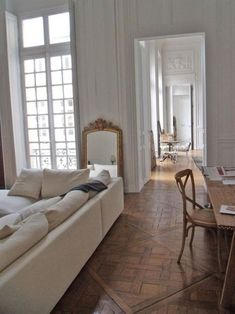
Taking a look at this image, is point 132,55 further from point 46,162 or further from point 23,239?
point 23,239

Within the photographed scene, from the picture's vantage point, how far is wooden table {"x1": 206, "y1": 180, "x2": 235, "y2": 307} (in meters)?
2.12

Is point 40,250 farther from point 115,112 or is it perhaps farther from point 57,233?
point 115,112

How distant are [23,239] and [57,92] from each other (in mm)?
4649

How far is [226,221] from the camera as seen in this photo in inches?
83.7

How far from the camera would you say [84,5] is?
227 inches

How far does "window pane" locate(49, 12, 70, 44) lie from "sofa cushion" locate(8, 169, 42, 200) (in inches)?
123

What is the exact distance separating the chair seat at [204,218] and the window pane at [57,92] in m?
4.13

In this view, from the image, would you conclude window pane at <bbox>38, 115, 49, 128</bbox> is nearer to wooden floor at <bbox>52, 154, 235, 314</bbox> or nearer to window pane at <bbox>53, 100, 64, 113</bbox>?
window pane at <bbox>53, 100, 64, 113</bbox>

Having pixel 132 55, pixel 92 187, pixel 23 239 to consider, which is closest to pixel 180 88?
pixel 132 55

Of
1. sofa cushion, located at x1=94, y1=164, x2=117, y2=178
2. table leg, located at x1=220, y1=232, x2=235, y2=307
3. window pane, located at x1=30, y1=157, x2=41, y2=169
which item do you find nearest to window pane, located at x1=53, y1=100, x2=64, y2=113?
window pane, located at x1=30, y1=157, x2=41, y2=169

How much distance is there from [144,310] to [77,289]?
0.64 meters

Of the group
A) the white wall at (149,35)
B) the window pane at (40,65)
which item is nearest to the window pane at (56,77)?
the window pane at (40,65)

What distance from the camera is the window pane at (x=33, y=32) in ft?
20.7

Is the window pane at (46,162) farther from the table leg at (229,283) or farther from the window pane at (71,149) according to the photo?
the table leg at (229,283)
